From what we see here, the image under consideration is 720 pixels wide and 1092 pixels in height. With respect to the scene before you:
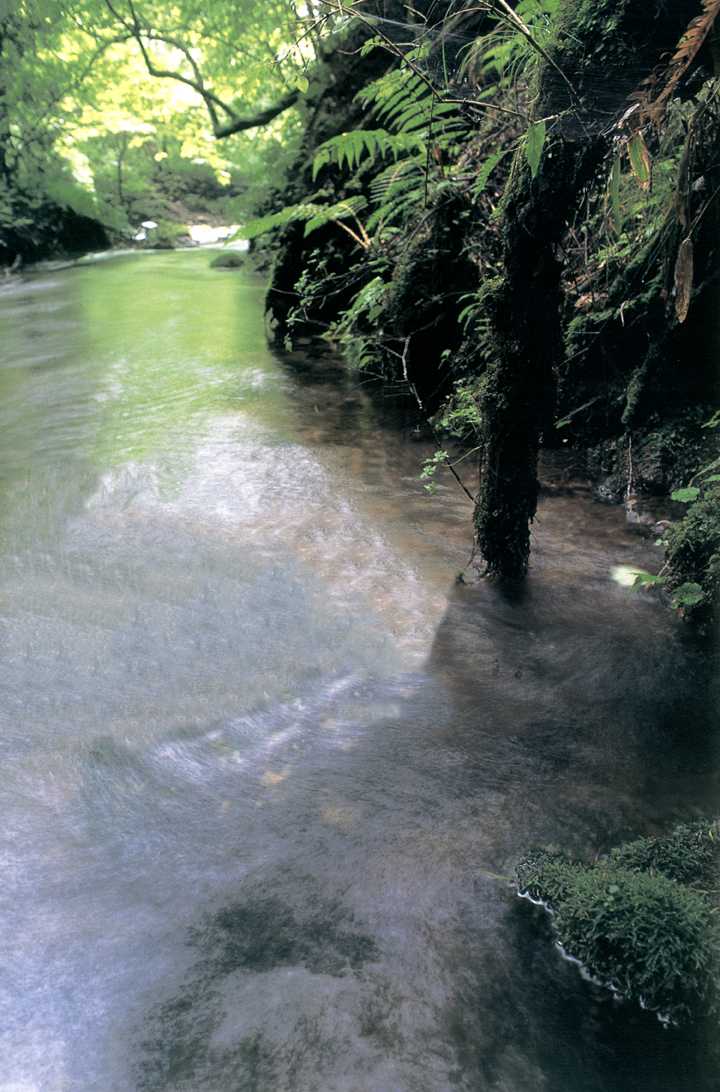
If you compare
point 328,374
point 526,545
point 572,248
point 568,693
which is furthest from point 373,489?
point 328,374

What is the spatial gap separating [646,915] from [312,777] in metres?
1.12

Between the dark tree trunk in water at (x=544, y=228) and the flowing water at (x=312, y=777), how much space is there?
0.45 meters

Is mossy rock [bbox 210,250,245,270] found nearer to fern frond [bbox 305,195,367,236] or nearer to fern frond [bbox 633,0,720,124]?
fern frond [bbox 305,195,367,236]

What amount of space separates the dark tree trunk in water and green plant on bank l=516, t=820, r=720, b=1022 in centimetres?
168

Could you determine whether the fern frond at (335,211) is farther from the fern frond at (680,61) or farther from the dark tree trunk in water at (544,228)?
the fern frond at (680,61)

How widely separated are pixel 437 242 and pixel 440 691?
3.79 m

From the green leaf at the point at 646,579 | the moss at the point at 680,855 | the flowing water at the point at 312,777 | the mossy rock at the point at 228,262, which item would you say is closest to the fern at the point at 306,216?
the flowing water at the point at 312,777

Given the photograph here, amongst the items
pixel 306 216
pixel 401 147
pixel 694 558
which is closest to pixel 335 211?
pixel 306 216

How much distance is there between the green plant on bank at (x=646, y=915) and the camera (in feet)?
6.00

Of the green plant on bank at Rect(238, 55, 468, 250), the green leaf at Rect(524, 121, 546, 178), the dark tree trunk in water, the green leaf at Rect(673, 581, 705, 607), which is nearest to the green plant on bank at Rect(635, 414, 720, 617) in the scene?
the green leaf at Rect(673, 581, 705, 607)

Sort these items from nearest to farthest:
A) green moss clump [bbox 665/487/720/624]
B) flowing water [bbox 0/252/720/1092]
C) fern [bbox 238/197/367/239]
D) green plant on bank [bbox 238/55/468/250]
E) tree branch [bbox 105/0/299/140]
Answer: flowing water [bbox 0/252/720/1092] → green moss clump [bbox 665/487/720/624] → green plant on bank [bbox 238/55/468/250] → fern [bbox 238/197/367/239] → tree branch [bbox 105/0/299/140]

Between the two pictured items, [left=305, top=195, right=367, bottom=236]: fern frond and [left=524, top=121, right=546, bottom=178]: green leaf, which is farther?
[left=305, top=195, right=367, bottom=236]: fern frond

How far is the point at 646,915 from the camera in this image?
1.91m

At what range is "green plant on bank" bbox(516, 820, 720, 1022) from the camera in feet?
6.00
